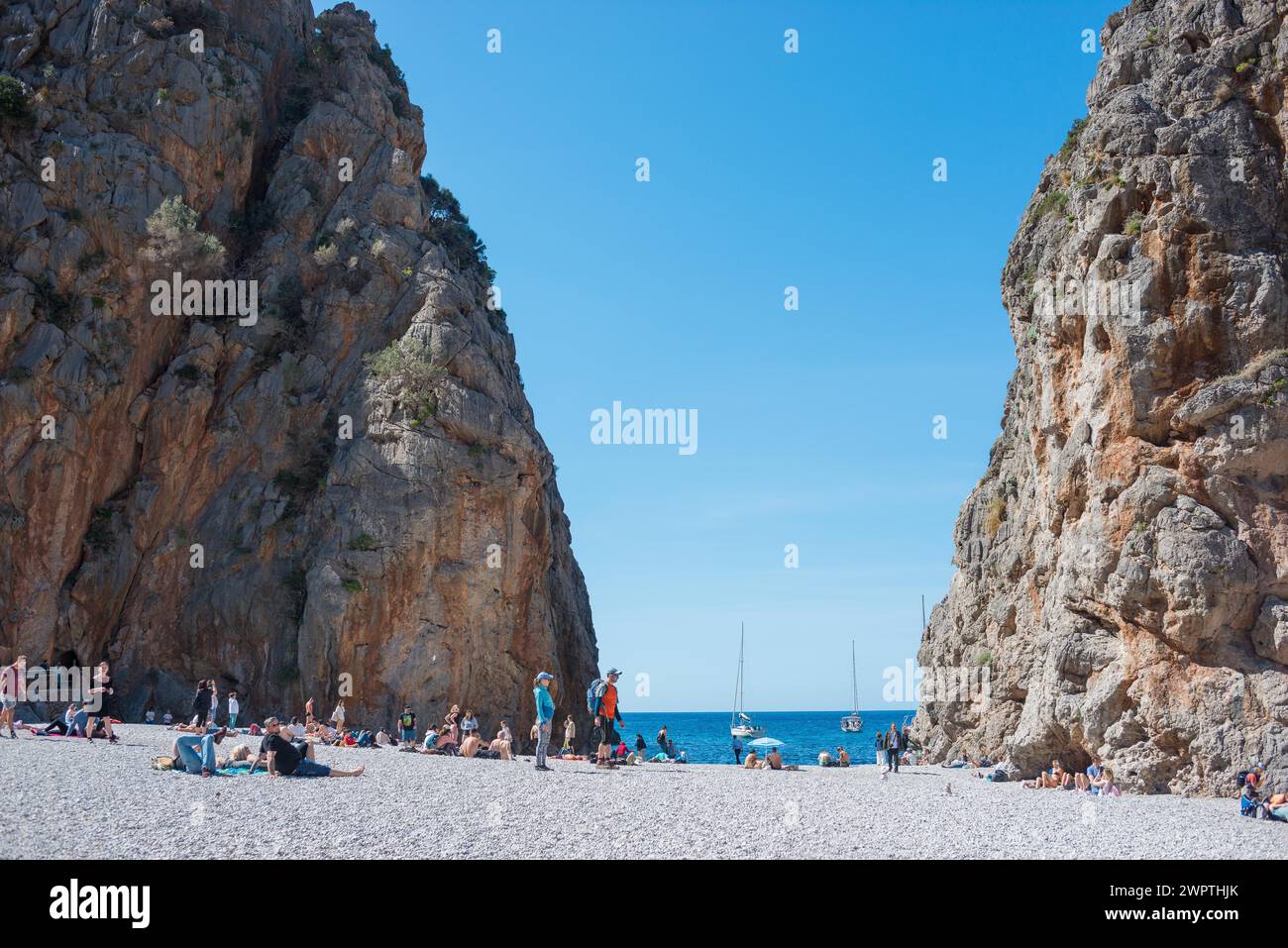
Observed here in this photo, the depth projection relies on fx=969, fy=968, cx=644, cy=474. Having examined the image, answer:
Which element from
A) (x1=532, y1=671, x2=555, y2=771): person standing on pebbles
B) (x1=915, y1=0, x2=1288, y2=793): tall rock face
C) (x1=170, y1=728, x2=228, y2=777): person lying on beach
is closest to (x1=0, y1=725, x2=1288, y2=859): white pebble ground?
(x1=170, y1=728, x2=228, y2=777): person lying on beach

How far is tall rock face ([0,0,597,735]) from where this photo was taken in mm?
39812

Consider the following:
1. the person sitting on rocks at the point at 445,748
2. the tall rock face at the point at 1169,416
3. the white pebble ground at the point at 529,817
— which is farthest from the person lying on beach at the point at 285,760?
the tall rock face at the point at 1169,416

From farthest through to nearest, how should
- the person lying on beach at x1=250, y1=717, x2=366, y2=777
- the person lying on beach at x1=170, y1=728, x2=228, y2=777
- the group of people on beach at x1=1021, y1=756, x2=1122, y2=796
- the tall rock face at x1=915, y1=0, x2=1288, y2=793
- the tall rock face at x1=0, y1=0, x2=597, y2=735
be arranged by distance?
1. the tall rock face at x1=0, y1=0, x2=597, y2=735
2. the group of people on beach at x1=1021, y1=756, x2=1122, y2=796
3. the tall rock face at x1=915, y1=0, x2=1288, y2=793
4. the person lying on beach at x1=250, y1=717, x2=366, y2=777
5. the person lying on beach at x1=170, y1=728, x2=228, y2=777

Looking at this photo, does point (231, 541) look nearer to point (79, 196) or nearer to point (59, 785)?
point (79, 196)

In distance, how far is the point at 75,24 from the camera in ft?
152

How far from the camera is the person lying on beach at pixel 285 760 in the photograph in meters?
19.9

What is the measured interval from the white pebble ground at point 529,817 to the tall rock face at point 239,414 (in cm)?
1644

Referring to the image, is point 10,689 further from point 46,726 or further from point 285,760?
point 285,760

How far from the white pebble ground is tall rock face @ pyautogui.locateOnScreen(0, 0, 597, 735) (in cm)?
1644

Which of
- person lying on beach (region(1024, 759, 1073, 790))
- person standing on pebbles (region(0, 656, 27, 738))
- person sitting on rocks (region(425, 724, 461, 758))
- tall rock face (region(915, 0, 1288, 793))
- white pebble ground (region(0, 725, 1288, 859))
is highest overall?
tall rock face (region(915, 0, 1288, 793))

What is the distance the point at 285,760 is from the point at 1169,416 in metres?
25.6

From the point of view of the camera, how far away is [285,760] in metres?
19.9

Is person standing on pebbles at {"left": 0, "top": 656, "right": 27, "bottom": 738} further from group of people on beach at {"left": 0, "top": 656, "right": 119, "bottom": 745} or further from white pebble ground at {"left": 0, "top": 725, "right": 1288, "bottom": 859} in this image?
white pebble ground at {"left": 0, "top": 725, "right": 1288, "bottom": 859}

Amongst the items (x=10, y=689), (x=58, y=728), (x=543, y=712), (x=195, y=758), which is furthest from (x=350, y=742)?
(x=195, y=758)
